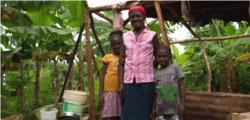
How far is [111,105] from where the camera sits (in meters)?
2.23

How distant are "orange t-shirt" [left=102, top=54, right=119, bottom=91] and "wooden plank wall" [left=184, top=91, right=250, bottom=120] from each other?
129cm

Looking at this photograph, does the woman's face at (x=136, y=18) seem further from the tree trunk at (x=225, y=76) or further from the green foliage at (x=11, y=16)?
the tree trunk at (x=225, y=76)

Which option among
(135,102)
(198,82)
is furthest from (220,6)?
(198,82)

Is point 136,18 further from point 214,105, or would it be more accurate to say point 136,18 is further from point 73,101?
point 214,105

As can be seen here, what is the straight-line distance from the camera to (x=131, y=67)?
203 centimetres

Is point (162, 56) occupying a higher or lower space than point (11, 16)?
lower

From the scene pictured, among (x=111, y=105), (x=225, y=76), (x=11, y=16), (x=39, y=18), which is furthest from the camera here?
(x=225, y=76)

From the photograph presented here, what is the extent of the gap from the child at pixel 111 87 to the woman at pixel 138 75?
19cm

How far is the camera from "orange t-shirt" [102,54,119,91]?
227 cm

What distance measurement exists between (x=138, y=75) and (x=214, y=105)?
141cm

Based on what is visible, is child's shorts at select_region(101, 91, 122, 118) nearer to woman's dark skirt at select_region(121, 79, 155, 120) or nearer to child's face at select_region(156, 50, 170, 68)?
woman's dark skirt at select_region(121, 79, 155, 120)

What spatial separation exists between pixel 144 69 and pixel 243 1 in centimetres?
255

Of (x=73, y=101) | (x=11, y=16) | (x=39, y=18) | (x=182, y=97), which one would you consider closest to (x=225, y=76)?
(x=182, y=97)

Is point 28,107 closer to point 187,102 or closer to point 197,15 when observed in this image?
point 187,102
